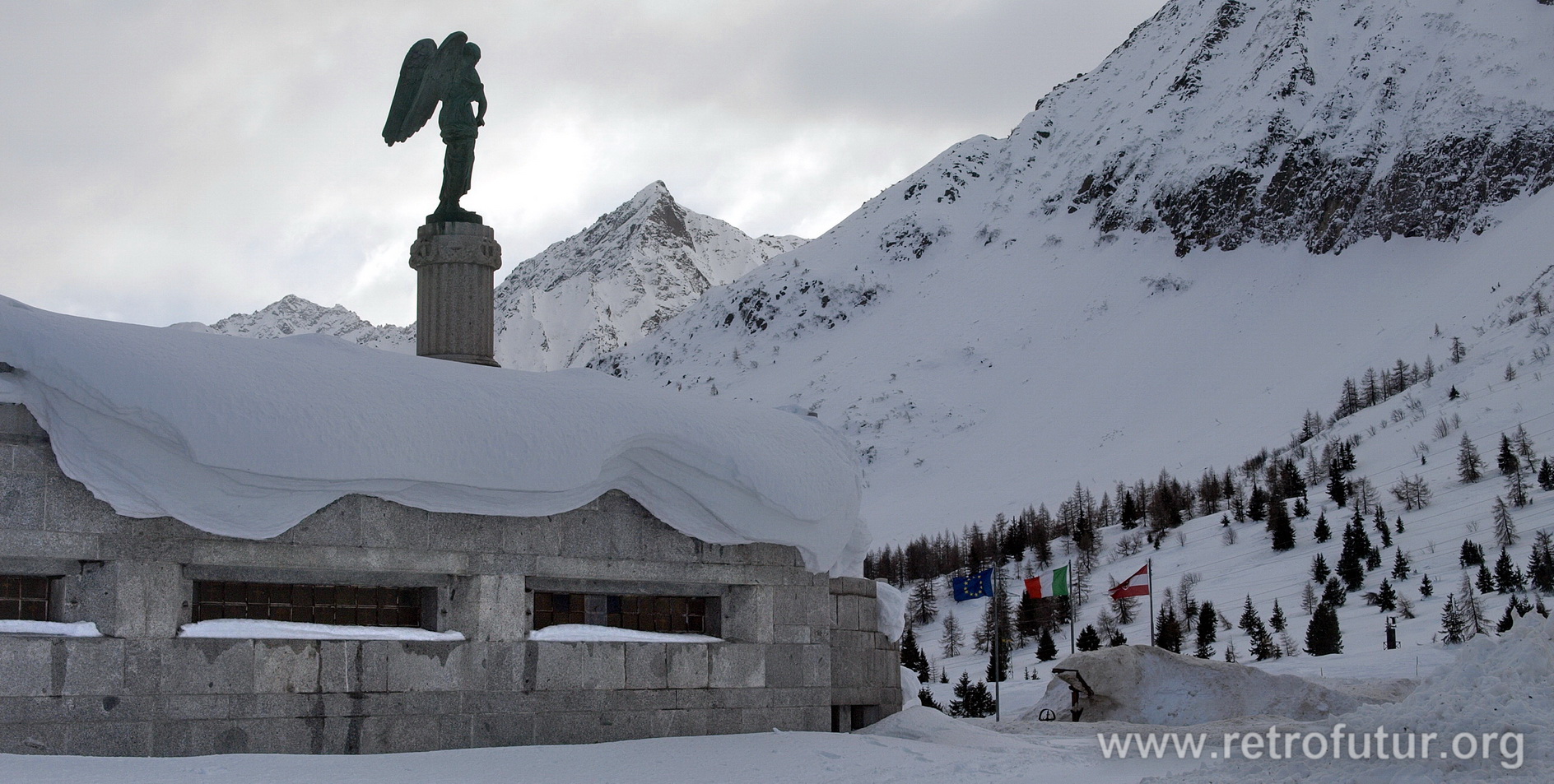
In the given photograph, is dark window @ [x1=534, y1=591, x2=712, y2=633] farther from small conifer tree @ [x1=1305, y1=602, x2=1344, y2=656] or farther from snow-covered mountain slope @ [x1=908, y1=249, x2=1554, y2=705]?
small conifer tree @ [x1=1305, y1=602, x2=1344, y2=656]

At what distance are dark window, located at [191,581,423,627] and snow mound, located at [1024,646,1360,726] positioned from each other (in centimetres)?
992

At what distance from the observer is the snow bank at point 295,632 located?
32.4ft

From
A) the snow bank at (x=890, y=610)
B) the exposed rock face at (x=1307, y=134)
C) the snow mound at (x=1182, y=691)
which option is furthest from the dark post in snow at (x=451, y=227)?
the exposed rock face at (x=1307, y=134)

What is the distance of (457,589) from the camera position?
10.9m

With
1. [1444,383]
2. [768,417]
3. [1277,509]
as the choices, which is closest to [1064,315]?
[1444,383]

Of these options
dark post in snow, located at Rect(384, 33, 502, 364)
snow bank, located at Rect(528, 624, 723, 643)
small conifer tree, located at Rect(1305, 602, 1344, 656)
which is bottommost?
small conifer tree, located at Rect(1305, 602, 1344, 656)

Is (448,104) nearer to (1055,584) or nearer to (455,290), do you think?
(455,290)

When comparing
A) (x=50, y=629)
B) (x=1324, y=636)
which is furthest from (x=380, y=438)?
(x=1324, y=636)

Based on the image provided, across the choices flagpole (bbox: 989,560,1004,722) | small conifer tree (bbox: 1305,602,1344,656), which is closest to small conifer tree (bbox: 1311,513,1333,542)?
flagpole (bbox: 989,560,1004,722)

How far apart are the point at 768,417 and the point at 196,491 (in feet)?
16.4

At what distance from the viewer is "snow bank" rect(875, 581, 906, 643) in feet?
45.6

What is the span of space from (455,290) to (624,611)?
154 inches

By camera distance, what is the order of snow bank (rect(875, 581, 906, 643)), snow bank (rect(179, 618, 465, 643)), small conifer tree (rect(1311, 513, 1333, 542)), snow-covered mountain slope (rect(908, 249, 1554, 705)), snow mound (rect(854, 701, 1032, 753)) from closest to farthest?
1. snow bank (rect(179, 618, 465, 643))
2. snow mound (rect(854, 701, 1032, 753))
3. snow bank (rect(875, 581, 906, 643))
4. snow-covered mountain slope (rect(908, 249, 1554, 705))
5. small conifer tree (rect(1311, 513, 1333, 542))

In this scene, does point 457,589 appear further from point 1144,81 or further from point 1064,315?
point 1144,81
